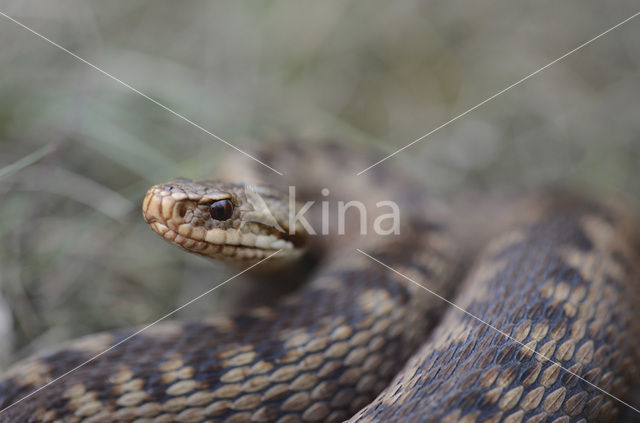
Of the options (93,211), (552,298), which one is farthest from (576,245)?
(93,211)

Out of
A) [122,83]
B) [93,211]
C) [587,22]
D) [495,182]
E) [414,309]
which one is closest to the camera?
[414,309]

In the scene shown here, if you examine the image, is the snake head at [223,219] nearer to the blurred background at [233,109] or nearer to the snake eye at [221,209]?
the snake eye at [221,209]

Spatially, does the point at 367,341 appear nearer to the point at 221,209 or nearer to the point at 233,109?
the point at 221,209

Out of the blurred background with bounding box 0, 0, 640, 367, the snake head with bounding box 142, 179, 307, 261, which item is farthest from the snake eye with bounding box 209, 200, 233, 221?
the blurred background with bounding box 0, 0, 640, 367

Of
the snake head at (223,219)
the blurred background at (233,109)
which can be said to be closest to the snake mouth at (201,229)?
the snake head at (223,219)

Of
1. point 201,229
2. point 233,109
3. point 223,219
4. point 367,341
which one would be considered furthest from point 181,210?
point 233,109

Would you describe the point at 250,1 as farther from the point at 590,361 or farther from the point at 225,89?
the point at 590,361
